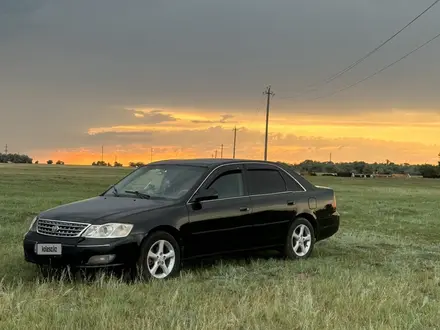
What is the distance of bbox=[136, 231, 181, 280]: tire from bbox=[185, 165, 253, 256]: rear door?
0.29 metres

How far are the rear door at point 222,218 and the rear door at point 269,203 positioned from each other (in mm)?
171

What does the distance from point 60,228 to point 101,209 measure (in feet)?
1.77

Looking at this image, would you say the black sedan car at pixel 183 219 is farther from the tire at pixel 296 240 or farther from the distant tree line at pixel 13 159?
the distant tree line at pixel 13 159

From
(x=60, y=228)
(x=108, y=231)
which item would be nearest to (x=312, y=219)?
(x=108, y=231)

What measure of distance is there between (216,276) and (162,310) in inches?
84.3

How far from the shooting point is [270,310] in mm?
5430

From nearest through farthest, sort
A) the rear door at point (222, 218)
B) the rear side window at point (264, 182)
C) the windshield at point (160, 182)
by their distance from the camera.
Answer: the rear door at point (222, 218) → the windshield at point (160, 182) → the rear side window at point (264, 182)

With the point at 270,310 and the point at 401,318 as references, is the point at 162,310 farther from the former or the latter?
the point at 401,318

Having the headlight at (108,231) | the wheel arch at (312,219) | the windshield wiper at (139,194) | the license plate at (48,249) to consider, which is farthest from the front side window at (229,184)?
the license plate at (48,249)

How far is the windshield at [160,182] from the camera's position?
8.14 metres

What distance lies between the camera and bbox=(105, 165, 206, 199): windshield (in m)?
8.14

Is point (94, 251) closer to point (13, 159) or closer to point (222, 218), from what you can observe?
point (222, 218)

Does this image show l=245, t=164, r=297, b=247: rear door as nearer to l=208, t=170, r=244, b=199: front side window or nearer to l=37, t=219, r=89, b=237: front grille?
l=208, t=170, r=244, b=199: front side window

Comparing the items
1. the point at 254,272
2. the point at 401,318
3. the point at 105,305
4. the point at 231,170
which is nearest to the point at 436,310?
the point at 401,318
